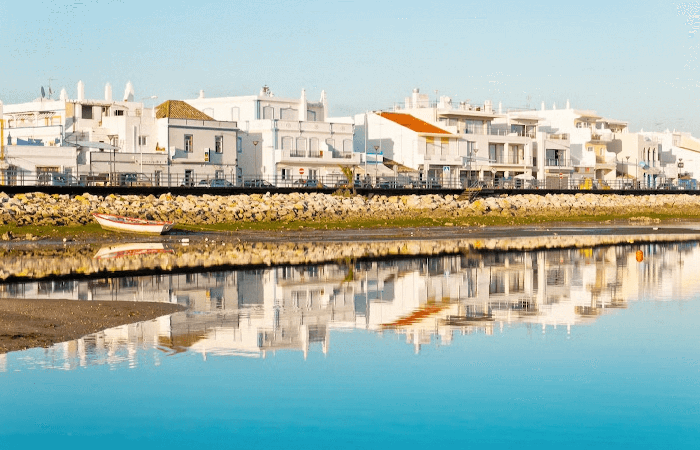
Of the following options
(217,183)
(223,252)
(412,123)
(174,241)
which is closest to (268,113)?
(412,123)

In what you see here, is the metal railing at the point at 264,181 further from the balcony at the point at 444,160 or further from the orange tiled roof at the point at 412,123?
the orange tiled roof at the point at 412,123

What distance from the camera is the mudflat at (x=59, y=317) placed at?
1870 centimetres

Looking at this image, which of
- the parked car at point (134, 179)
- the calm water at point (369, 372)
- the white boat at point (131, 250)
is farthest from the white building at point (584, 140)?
the calm water at point (369, 372)

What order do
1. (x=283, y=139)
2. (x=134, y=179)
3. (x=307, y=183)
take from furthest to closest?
(x=283, y=139) → (x=307, y=183) → (x=134, y=179)

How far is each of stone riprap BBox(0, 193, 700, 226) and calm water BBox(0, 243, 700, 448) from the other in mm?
29241

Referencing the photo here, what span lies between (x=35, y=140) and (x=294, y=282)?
62.1 m

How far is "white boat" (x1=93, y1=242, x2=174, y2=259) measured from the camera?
40.0 metres

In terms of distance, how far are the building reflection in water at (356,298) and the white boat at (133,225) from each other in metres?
17.5

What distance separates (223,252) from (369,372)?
26200 millimetres

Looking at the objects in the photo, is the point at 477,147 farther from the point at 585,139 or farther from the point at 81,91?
the point at 81,91

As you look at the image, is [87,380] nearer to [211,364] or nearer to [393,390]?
[211,364]

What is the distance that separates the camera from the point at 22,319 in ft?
68.3

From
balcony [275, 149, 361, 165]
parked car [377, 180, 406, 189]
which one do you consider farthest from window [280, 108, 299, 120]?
parked car [377, 180, 406, 189]

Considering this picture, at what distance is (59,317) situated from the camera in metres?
21.3
